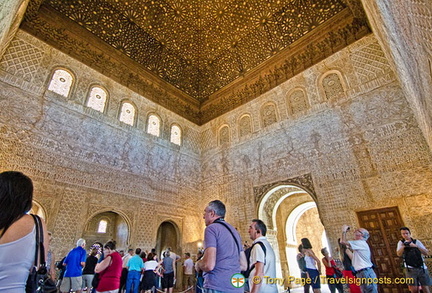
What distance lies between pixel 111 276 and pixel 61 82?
24.2ft

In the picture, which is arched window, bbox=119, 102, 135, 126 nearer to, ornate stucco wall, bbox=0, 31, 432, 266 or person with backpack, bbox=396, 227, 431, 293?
ornate stucco wall, bbox=0, 31, 432, 266

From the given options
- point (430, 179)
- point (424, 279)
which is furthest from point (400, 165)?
point (424, 279)

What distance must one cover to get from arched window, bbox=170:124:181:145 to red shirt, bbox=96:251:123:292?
7.88 m

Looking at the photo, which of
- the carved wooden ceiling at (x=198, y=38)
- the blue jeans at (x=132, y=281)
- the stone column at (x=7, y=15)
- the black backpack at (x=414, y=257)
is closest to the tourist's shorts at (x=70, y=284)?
the blue jeans at (x=132, y=281)

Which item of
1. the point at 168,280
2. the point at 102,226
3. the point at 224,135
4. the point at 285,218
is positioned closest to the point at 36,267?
the point at 168,280

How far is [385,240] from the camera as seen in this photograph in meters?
5.75

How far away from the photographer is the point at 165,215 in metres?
8.64

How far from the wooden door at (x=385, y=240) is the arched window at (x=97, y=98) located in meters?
9.38

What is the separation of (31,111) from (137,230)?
4.90 meters

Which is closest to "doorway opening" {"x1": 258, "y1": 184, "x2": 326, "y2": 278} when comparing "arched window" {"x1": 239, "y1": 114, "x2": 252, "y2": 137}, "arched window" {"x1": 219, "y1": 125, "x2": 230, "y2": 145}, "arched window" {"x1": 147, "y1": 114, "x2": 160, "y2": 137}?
"arched window" {"x1": 239, "y1": 114, "x2": 252, "y2": 137}

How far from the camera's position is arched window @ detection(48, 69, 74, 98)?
7312 mm

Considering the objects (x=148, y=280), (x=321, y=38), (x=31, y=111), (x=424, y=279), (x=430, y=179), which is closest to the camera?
(x=424, y=279)

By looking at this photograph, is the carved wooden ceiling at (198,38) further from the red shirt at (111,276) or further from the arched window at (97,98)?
the red shirt at (111,276)

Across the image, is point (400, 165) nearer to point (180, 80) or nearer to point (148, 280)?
point (148, 280)
